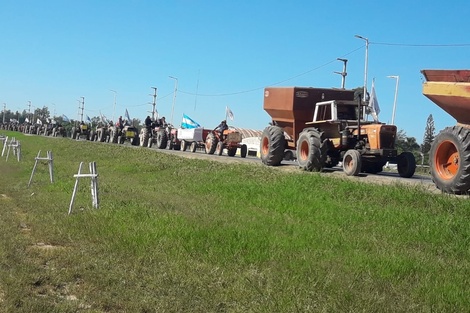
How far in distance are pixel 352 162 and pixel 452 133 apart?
455 centimetres

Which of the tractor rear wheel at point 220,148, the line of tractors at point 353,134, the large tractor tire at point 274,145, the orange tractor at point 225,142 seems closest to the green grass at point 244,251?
the line of tractors at point 353,134

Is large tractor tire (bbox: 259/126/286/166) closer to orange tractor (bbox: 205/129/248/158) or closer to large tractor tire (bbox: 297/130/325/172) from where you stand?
large tractor tire (bbox: 297/130/325/172)

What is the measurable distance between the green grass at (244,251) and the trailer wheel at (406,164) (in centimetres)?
443

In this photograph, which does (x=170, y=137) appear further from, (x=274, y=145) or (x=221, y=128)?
(x=274, y=145)

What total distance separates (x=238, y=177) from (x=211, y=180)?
729 millimetres

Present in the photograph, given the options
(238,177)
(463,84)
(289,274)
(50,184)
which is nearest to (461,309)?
(289,274)

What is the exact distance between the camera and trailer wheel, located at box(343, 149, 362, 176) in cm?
1640

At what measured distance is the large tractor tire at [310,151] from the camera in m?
17.8

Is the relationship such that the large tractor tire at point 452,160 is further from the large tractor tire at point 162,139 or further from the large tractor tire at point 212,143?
the large tractor tire at point 162,139

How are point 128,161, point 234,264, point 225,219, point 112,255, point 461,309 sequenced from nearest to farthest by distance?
point 461,309 < point 234,264 < point 112,255 < point 225,219 < point 128,161

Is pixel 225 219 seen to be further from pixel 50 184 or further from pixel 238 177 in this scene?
pixel 50 184

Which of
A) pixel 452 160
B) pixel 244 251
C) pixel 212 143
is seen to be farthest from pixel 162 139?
pixel 244 251

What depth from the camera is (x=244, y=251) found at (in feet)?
24.7

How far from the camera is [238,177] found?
53.2 feet
